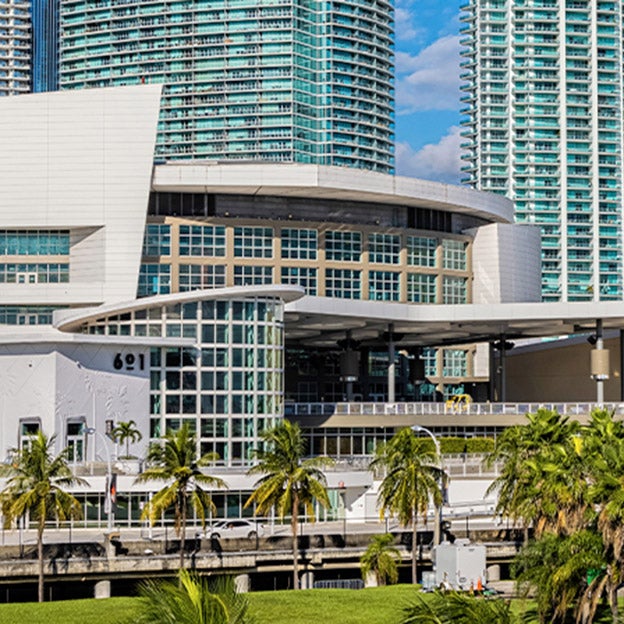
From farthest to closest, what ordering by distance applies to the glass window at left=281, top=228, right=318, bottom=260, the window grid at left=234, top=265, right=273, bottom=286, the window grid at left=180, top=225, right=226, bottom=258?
the glass window at left=281, top=228, right=318, bottom=260
the window grid at left=234, top=265, right=273, bottom=286
the window grid at left=180, top=225, right=226, bottom=258

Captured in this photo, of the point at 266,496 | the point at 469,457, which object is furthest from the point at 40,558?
the point at 469,457

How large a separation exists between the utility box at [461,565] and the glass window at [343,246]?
143 ft

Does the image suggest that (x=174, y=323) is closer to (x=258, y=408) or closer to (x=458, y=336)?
(x=258, y=408)

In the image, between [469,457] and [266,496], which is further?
[469,457]

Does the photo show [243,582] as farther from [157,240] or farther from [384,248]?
[384,248]

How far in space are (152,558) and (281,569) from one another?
19.2ft

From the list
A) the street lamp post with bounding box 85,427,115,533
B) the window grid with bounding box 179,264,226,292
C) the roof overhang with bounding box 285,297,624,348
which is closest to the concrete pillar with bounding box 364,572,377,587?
the street lamp post with bounding box 85,427,115,533

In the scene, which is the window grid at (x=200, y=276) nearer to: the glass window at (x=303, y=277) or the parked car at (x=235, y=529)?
the glass window at (x=303, y=277)

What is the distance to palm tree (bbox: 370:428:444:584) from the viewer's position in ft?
199

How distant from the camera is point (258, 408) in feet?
261

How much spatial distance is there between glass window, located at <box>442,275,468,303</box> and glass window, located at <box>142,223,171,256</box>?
22.2m

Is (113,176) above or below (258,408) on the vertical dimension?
above

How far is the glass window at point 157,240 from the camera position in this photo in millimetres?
93312

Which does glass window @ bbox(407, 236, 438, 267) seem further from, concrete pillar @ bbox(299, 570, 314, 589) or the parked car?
concrete pillar @ bbox(299, 570, 314, 589)
